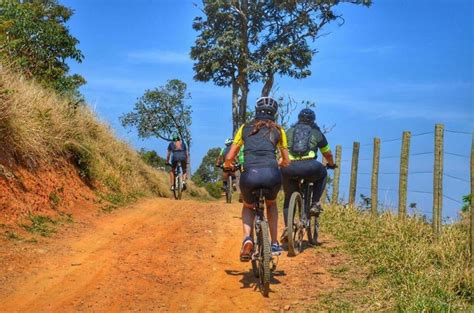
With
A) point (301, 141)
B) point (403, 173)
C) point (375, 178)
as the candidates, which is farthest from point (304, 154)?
point (375, 178)

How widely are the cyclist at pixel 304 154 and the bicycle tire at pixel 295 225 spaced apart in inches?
5.9

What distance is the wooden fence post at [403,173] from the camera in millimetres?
11477

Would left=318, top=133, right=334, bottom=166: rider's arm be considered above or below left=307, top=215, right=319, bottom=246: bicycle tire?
above

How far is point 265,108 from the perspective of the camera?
282 inches

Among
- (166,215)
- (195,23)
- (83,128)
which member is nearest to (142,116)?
(195,23)

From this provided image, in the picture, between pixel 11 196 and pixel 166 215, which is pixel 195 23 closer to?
pixel 166 215

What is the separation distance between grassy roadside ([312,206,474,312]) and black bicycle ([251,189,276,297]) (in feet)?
2.18

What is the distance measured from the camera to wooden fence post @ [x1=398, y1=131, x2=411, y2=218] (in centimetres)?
1148

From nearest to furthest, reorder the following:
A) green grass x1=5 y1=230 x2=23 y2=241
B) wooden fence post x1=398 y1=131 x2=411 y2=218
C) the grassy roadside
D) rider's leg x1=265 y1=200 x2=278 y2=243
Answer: the grassy roadside → rider's leg x1=265 y1=200 x2=278 y2=243 → green grass x1=5 y1=230 x2=23 y2=241 → wooden fence post x1=398 y1=131 x2=411 y2=218

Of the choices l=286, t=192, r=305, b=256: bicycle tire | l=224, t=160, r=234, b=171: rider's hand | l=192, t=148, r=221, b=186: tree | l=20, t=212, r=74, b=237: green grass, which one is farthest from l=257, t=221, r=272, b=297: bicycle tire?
l=192, t=148, r=221, b=186: tree

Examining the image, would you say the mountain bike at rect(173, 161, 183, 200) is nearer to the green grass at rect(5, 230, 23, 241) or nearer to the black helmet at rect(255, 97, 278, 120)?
the green grass at rect(5, 230, 23, 241)

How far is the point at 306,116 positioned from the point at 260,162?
2594 mm

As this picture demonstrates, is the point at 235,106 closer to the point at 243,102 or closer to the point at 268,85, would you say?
the point at 243,102

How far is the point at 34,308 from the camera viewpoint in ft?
19.7
